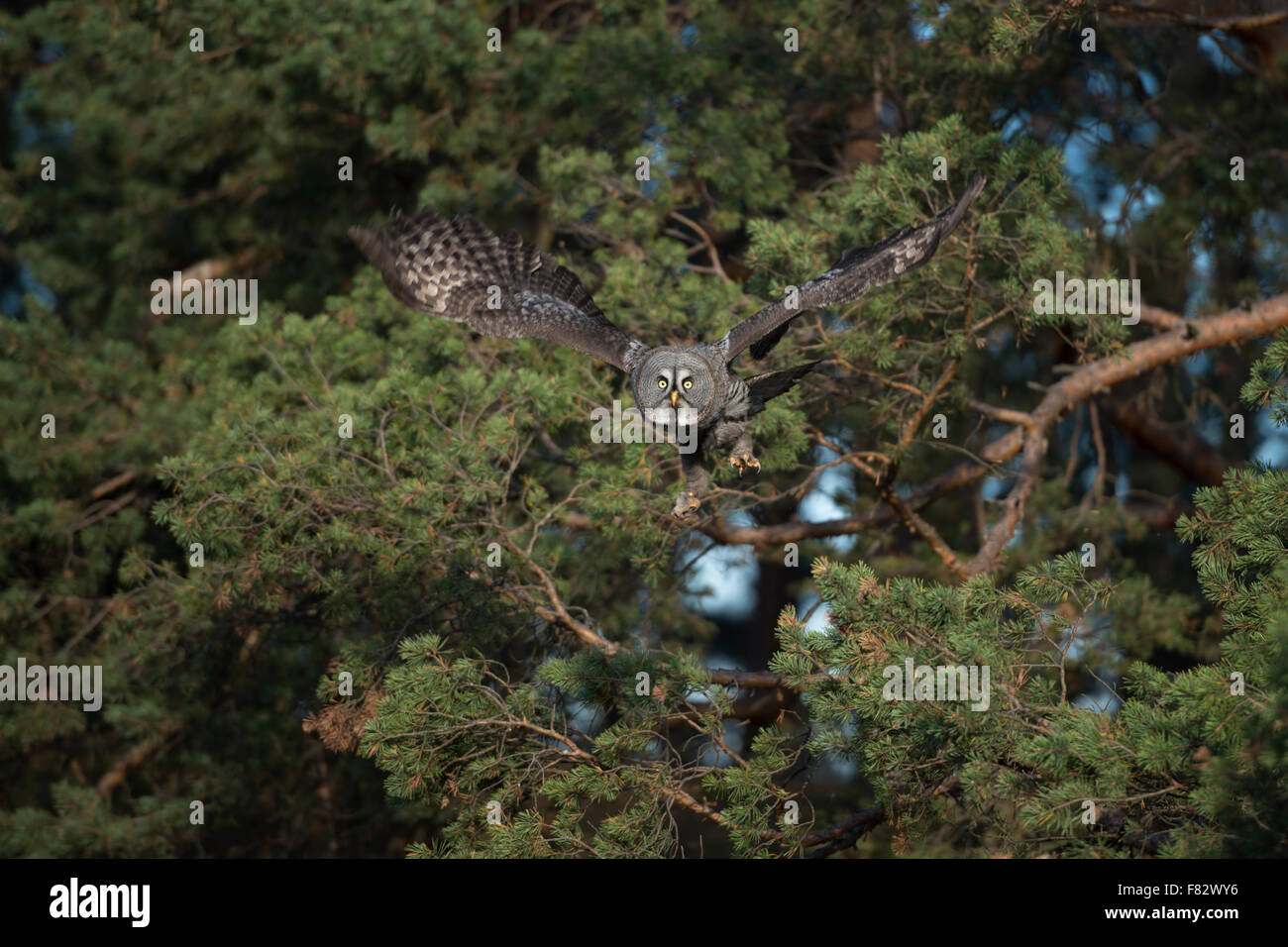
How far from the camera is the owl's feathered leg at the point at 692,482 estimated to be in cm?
741

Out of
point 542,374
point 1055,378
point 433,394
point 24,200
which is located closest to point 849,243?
point 542,374

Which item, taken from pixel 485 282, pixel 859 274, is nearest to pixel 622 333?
pixel 485 282

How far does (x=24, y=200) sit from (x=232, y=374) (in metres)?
4.19

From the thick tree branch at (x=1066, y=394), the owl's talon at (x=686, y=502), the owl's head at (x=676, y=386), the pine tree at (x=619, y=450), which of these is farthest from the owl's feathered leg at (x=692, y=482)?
the thick tree branch at (x=1066, y=394)

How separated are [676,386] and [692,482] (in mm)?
796

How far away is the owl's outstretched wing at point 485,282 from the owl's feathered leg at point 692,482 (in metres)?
0.68

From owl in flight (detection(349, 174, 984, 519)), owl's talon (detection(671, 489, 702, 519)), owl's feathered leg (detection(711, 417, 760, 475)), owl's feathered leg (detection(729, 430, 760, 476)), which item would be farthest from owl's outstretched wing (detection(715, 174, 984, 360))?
owl's talon (detection(671, 489, 702, 519))

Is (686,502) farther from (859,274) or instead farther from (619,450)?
(619,450)

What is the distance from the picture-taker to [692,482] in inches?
295

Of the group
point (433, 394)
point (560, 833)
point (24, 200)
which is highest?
point (24, 200)

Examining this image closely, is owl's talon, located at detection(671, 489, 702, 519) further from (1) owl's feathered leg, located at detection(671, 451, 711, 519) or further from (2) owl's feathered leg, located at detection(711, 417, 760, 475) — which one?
(2) owl's feathered leg, located at detection(711, 417, 760, 475)

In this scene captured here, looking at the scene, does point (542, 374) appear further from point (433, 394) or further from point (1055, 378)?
point (1055, 378)

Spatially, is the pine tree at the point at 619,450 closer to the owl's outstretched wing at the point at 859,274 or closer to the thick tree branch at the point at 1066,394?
the thick tree branch at the point at 1066,394

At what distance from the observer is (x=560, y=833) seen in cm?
644
